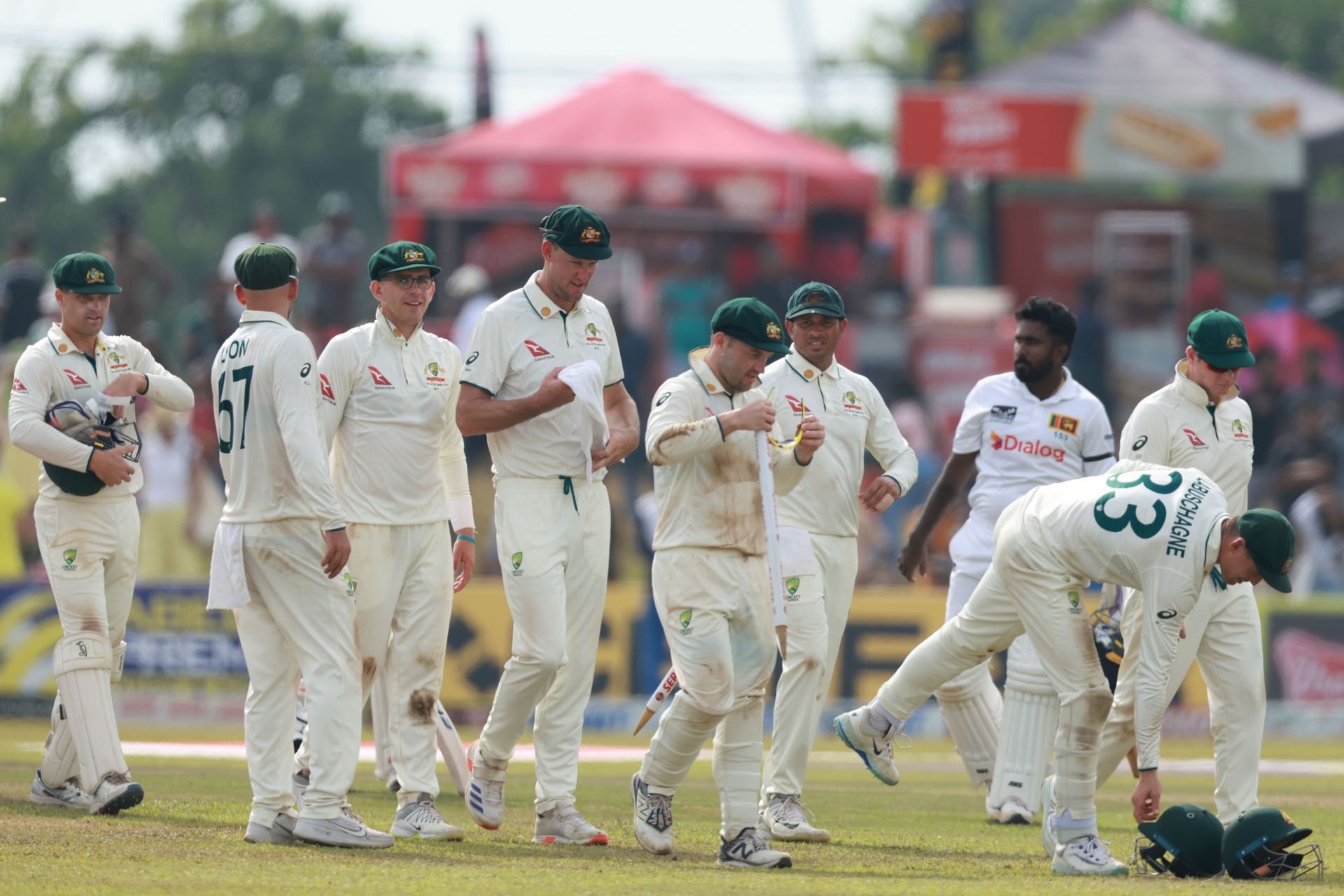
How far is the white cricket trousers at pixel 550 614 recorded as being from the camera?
8.62 metres

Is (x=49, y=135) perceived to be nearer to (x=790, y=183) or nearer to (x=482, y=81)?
(x=482, y=81)

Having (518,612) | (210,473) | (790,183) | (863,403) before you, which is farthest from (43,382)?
(790,183)

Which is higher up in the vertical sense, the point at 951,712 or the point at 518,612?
the point at 518,612

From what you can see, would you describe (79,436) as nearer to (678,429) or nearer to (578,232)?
(578,232)

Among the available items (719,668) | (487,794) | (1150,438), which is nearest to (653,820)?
(719,668)

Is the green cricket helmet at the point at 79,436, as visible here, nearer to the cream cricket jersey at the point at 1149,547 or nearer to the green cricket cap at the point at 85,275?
the green cricket cap at the point at 85,275

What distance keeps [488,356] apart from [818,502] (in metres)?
1.89

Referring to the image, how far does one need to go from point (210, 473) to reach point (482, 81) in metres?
13.7

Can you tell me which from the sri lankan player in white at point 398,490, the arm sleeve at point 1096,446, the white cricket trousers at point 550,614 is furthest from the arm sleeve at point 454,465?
the arm sleeve at point 1096,446

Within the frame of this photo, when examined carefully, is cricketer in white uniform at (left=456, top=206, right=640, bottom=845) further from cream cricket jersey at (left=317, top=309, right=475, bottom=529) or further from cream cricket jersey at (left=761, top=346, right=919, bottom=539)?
cream cricket jersey at (left=761, top=346, right=919, bottom=539)

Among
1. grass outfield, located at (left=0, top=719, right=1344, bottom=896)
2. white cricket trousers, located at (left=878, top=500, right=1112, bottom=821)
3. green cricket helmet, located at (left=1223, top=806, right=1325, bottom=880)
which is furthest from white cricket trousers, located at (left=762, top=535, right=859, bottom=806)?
green cricket helmet, located at (left=1223, top=806, right=1325, bottom=880)

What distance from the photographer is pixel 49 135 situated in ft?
176

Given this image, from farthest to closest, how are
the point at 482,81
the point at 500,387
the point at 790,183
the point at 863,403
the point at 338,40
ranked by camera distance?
the point at 338,40, the point at 482,81, the point at 790,183, the point at 863,403, the point at 500,387

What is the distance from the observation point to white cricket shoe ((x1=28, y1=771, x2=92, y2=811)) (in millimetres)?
9258
